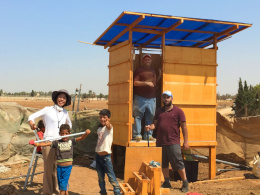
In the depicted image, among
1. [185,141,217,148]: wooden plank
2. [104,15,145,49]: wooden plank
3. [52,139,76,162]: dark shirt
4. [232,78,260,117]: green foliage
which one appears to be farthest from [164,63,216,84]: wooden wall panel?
[232,78,260,117]: green foliage

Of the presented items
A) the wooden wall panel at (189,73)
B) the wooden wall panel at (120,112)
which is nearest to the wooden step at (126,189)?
the wooden wall panel at (120,112)

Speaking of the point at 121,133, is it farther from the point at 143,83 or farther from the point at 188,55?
the point at 188,55

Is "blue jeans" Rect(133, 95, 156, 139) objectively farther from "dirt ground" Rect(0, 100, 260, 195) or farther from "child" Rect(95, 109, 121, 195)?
"child" Rect(95, 109, 121, 195)

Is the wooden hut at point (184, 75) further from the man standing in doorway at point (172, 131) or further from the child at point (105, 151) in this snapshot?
the child at point (105, 151)

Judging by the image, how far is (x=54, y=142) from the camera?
4898mm

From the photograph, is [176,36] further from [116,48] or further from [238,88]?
[238,88]

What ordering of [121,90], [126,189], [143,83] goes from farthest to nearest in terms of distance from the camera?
1. [121,90]
2. [143,83]
3. [126,189]

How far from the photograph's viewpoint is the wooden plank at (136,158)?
5.00m

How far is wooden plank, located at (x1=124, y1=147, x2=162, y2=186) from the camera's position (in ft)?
16.4

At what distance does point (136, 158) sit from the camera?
5035 millimetres

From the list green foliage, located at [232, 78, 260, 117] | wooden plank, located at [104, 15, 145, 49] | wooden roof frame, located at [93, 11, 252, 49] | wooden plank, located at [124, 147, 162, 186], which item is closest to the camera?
wooden plank, located at [124, 147, 162, 186]

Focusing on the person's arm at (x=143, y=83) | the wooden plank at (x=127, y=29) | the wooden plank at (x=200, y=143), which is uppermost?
the wooden plank at (x=127, y=29)

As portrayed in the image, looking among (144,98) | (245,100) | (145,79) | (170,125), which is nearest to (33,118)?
(170,125)

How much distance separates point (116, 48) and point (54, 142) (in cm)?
423
